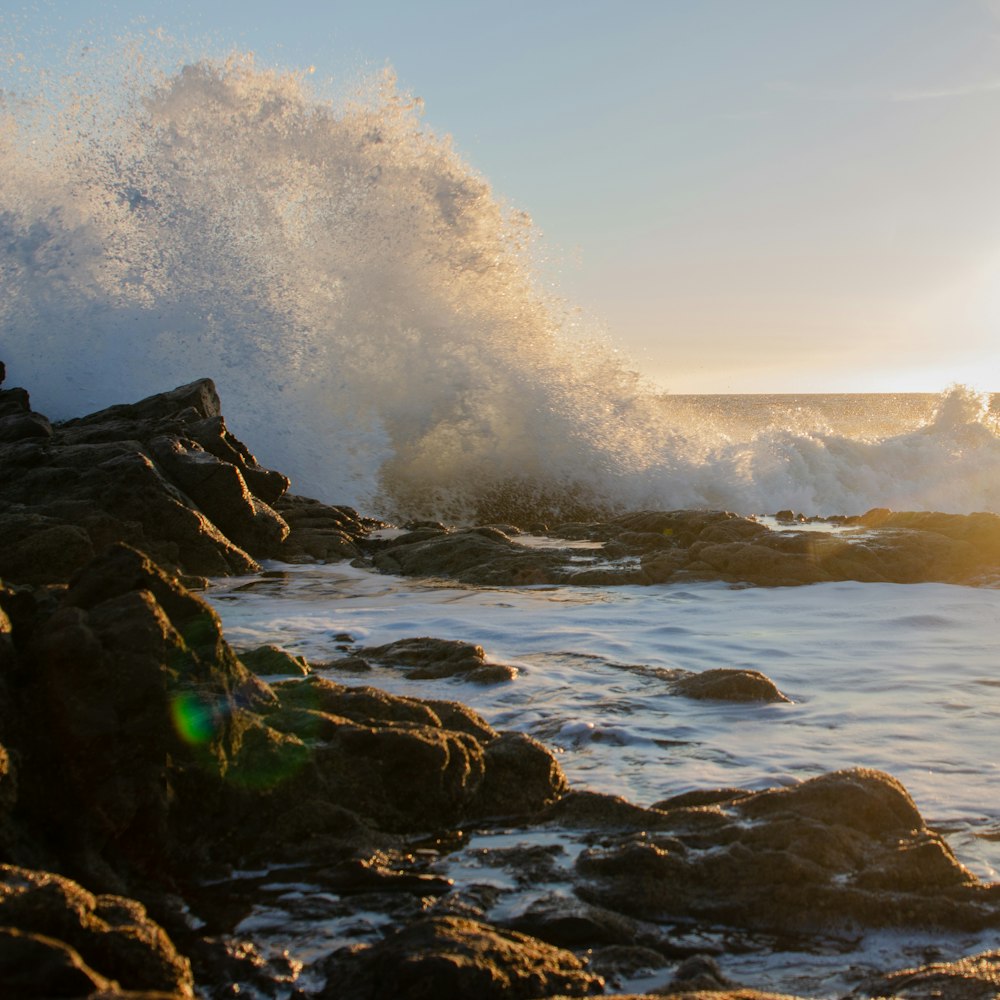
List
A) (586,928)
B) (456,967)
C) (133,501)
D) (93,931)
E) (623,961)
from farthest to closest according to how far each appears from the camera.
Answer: (133,501)
(586,928)
(623,961)
(456,967)
(93,931)

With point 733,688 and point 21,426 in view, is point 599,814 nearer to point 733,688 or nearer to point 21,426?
point 733,688

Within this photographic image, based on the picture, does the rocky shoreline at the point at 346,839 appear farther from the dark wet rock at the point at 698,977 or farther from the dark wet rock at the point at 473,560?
the dark wet rock at the point at 473,560

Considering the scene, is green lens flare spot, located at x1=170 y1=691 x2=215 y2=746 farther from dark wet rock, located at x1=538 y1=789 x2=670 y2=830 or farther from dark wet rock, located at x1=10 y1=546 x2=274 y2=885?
dark wet rock, located at x1=538 y1=789 x2=670 y2=830

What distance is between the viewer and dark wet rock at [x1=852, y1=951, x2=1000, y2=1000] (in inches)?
92.7

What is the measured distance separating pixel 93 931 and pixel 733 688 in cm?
349

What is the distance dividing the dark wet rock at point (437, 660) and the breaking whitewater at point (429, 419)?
0.09 metres

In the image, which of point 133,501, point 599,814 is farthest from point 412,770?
point 133,501

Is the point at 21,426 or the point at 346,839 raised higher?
the point at 21,426

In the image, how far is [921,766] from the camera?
4070 mm

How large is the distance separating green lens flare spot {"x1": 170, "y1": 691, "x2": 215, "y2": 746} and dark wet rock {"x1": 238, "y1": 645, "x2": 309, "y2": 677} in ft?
5.43

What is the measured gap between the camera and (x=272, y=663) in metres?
4.89

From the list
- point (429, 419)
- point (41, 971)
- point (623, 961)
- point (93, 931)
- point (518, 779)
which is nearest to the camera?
point (41, 971)

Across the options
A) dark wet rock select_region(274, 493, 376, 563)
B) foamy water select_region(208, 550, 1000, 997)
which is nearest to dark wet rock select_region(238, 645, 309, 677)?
foamy water select_region(208, 550, 1000, 997)

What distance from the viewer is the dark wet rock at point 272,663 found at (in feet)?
15.9
